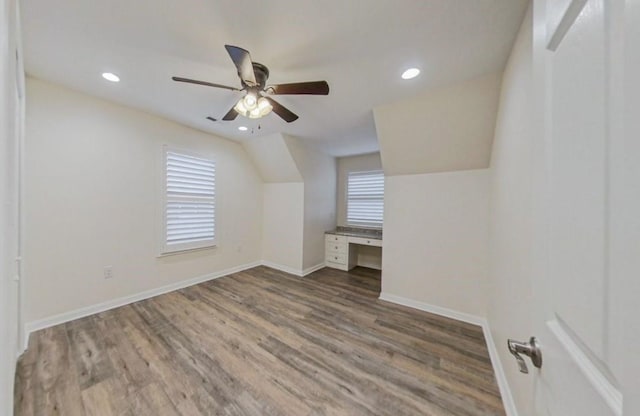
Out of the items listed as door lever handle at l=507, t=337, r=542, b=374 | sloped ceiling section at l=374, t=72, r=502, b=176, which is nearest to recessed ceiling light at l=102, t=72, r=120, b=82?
sloped ceiling section at l=374, t=72, r=502, b=176

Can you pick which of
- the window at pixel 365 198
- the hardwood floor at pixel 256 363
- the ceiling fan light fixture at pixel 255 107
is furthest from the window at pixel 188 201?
the window at pixel 365 198

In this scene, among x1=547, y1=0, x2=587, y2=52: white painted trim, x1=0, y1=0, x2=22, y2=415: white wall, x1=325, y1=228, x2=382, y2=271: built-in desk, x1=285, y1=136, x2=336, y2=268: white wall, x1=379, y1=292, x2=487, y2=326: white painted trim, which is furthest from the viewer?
x1=325, y1=228, x2=382, y2=271: built-in desk

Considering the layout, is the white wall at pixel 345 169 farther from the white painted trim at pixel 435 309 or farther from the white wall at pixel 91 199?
the white wall at pixel 91 199

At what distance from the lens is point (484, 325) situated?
2414 mm

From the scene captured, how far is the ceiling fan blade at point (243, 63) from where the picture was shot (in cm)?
129

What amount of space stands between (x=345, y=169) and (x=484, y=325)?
3.54 meters

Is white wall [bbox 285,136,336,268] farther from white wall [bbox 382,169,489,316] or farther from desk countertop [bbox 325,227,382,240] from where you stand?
white wall [bbox 382,169,489,316]

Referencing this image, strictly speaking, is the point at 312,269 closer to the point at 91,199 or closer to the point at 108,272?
the point at 108,272

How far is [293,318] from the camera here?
2570 mm

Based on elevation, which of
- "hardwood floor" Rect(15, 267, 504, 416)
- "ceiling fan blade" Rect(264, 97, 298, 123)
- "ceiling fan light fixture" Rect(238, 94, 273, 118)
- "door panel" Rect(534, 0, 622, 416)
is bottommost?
"hardwood floor" Rect(15, 267, 504, 416)

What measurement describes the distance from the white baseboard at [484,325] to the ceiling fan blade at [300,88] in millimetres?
2514

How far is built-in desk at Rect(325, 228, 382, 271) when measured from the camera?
4211mm

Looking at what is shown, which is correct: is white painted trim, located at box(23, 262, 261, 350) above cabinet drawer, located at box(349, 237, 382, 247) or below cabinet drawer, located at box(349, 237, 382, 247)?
below

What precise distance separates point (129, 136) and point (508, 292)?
429cm
